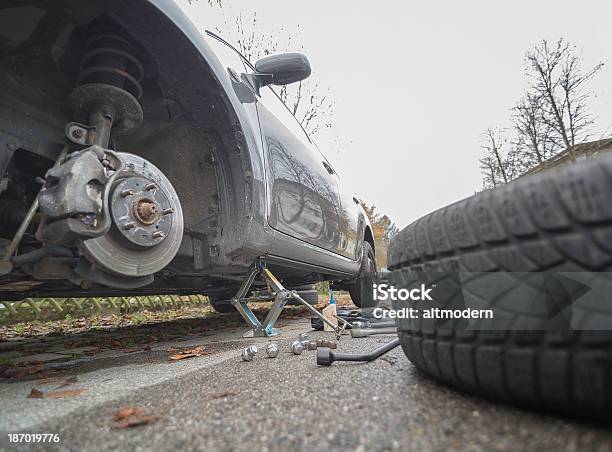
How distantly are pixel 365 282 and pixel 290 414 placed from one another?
3405mm

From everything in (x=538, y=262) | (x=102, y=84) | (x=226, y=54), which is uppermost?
(x=226, y=54)

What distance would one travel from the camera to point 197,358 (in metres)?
1.50

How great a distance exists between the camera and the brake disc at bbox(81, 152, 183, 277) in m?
1.17

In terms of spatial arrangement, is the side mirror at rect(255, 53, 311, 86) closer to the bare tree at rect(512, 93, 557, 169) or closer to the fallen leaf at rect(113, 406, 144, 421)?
the fallen leaf at rect(113, 406, 144, 421)

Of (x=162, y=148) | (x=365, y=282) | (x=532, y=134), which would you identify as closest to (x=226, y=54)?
(x=162, y=148)

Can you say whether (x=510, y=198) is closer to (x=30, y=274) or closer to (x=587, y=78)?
(x=30, y=274)

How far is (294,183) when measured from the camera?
6.80ft

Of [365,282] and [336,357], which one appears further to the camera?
[365,282]

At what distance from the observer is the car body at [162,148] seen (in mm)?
1170

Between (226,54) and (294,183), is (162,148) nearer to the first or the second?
(226,54)

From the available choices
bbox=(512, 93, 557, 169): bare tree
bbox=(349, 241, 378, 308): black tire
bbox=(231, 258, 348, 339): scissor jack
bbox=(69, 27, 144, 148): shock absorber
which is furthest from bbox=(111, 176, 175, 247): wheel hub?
bbox=(512, 93, 557, 169): bare tree

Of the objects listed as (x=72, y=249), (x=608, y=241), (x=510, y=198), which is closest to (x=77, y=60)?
(x=72, y=249)

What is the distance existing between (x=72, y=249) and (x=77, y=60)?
2.29 feet

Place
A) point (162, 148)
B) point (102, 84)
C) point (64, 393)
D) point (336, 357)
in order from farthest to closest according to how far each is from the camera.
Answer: point (162, 148) → point (102, 84) → point (336, 357) → point (64, 393)
